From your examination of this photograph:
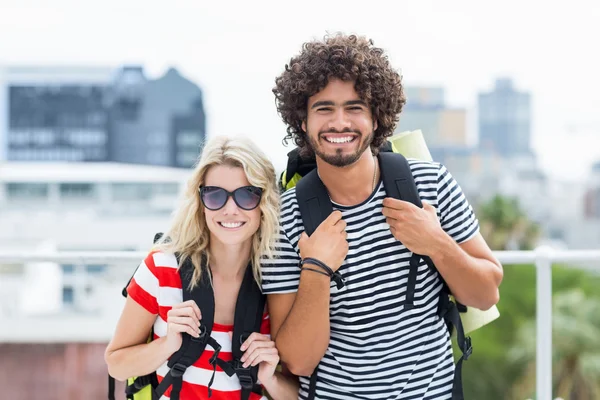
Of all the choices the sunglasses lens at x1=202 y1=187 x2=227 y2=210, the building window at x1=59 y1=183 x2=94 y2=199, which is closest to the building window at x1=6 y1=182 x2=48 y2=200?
the building window at x1=59 y1=183 x2=94 y2=199

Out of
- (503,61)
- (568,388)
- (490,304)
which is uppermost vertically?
(503,61)

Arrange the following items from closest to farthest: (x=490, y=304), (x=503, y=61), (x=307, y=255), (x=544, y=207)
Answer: (x=307, y=255) → (x=490, y=304) → (x=544, y=207) → (x=503, y=61)

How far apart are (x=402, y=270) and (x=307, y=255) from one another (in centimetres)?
30

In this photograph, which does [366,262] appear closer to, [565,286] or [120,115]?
[565,286]

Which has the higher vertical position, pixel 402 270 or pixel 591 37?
pixel 591 37

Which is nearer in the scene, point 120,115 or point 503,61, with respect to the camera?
point 120,115

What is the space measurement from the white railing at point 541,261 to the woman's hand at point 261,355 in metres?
0.88

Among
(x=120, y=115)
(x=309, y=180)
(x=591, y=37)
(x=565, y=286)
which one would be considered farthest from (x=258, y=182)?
(x=591, y=37)

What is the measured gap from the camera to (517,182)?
3878 inches

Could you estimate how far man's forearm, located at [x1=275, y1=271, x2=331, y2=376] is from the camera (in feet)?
6.59

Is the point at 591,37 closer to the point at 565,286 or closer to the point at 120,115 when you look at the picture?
the point at 120,115

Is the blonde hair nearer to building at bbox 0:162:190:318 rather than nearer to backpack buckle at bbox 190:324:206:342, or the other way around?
backpack buckle at bbox 190:324:206:342

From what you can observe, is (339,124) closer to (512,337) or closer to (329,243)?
(329,243)

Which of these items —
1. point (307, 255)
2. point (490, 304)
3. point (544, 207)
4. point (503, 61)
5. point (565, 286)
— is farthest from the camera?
point (503, 61)
